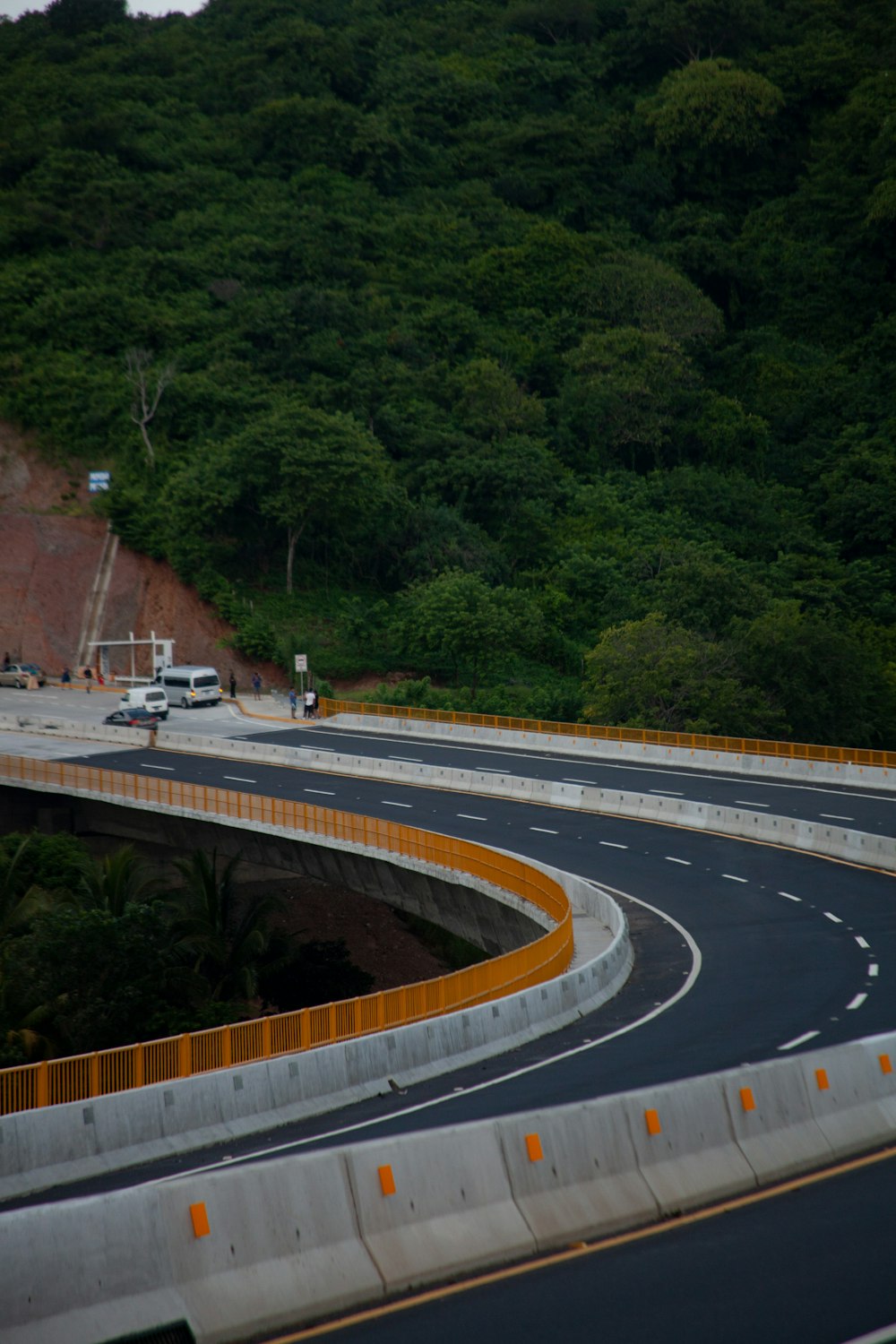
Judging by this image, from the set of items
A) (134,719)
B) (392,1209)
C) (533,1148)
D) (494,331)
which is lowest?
(392,1209)

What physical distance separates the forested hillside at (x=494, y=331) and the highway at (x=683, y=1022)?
18.9m

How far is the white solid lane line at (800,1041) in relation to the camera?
69.3 ft

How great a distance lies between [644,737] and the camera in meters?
56.2

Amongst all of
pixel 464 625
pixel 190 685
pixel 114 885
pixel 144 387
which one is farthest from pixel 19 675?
pixel 114 885

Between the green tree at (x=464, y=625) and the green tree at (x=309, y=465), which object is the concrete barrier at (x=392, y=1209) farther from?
the green tree at (x=309, y=465)

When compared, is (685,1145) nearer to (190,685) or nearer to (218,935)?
(218,935)

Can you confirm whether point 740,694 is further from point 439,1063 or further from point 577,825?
point 439,1063

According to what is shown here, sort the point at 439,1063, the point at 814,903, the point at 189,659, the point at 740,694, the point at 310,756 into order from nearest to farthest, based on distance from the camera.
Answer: the point at 439,1063, the point at 814,903, the point at 310,756, the point at 740,694, the point at 189,659

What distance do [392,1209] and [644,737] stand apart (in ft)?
147

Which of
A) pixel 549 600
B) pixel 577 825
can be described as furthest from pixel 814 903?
pixel 549 600

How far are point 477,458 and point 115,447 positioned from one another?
22251 mm

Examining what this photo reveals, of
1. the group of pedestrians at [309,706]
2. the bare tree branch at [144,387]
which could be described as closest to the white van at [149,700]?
the group of pedestrians at [309,706]

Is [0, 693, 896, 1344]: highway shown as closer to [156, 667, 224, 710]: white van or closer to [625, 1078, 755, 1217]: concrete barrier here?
[625, 1078, 755, 1217]: concrete barrier

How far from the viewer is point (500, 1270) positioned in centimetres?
1227
